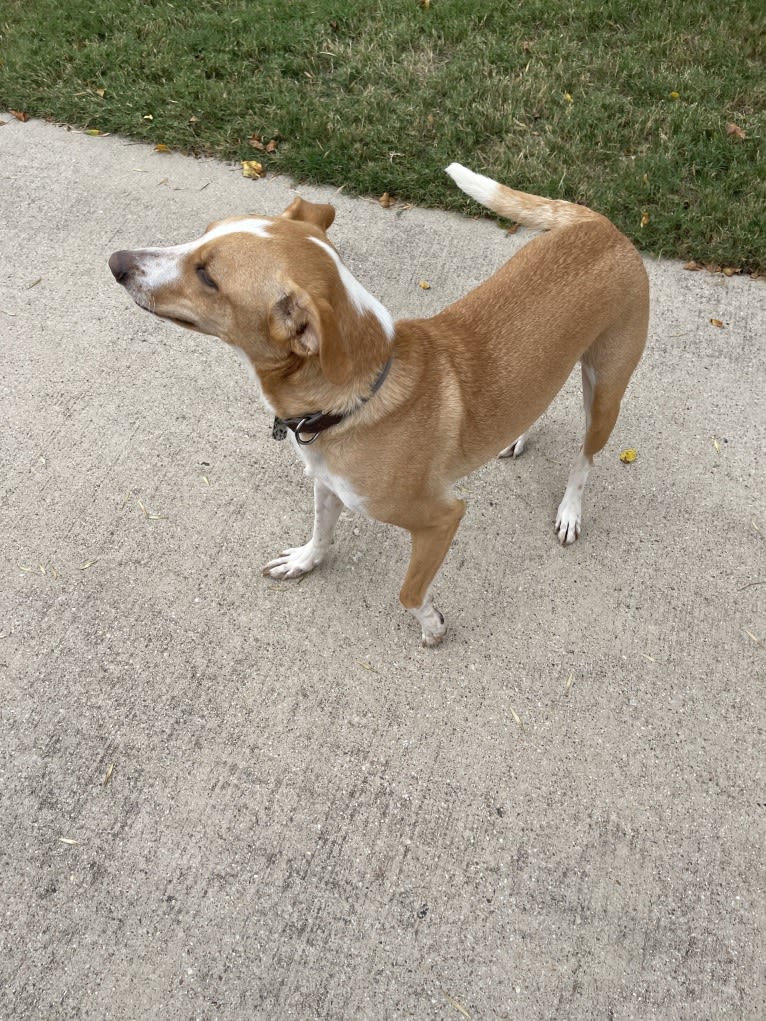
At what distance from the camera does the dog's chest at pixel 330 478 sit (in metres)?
2.59

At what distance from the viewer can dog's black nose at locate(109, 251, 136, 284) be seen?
2.40 m

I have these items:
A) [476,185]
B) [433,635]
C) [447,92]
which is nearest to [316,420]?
[433,635]

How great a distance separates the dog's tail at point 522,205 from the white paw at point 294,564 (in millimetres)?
1613

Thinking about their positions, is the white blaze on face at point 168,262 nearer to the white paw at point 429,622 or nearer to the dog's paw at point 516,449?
the white paw at point 429,622

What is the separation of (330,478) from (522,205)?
1.45 m

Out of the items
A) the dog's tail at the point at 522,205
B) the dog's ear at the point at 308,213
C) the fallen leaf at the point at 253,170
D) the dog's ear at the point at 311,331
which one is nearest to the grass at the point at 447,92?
the fallen leaf at the point at 253,170

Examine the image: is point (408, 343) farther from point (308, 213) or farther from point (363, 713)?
point (363, 713)

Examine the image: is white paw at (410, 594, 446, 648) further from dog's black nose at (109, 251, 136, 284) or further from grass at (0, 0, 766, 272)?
grass at (0, 0, 766, 272)

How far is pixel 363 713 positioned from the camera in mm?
2957

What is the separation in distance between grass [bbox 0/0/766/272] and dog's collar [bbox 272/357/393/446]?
2722mm

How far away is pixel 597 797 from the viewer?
278cm

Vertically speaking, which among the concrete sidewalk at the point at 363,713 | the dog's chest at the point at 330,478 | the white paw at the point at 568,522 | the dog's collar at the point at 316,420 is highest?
the dog's collar at the point at 316,420

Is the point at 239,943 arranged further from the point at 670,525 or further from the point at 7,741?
the point at 670,525

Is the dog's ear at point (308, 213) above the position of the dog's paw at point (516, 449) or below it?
above
